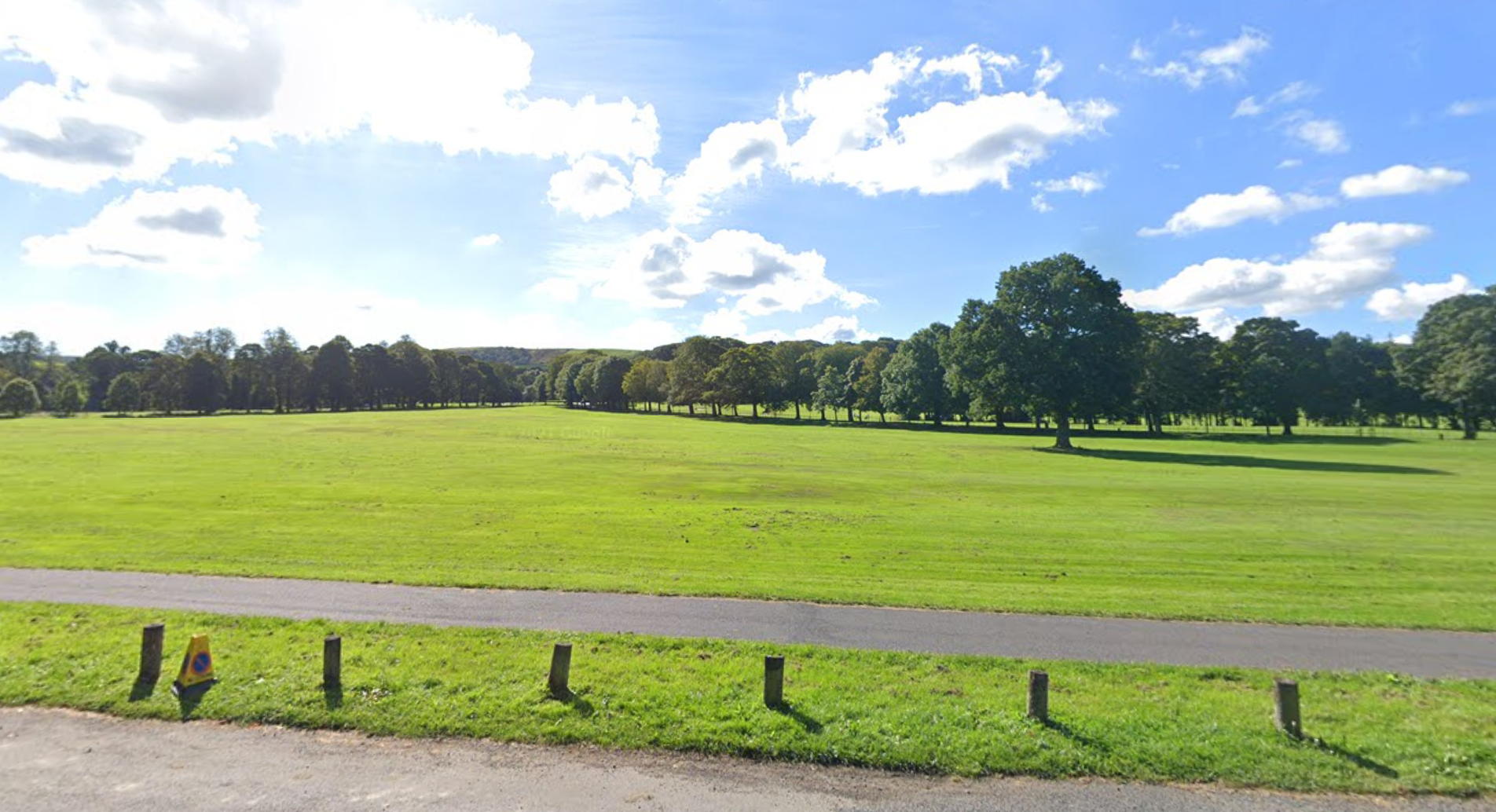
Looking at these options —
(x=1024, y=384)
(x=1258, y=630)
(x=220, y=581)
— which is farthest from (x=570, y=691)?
(x=1024, y=384)

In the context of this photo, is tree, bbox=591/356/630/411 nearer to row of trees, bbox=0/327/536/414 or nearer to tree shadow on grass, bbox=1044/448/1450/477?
row of trees, bbox=0/327/536/414

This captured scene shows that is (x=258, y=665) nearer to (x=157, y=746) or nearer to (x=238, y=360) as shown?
(x=157, y=746)

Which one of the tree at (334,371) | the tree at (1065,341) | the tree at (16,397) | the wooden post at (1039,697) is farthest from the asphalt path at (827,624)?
the tree at (16,397)

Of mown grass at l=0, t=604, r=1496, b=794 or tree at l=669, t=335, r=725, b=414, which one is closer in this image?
mown grass at l=0, t=604, r=1496, b=794

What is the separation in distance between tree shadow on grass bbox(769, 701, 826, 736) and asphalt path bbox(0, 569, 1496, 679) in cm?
254

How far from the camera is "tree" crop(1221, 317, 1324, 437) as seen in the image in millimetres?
80812

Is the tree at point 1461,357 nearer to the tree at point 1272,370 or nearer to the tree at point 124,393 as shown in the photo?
the tree at point 1272,370

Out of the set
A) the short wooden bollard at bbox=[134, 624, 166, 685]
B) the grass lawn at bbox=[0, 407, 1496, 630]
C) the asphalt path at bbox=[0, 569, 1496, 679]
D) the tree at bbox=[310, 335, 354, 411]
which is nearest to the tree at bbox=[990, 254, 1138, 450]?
the grass lawn at bbox=[0, 407, 1496, 630]

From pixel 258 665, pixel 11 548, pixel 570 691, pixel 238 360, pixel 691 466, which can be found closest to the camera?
pixel 570 691

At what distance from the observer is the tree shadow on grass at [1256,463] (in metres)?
42.0

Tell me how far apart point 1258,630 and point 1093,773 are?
7405mm

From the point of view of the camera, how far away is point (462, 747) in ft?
25.6

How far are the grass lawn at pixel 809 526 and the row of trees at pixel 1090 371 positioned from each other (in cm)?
1404

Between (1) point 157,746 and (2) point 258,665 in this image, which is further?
(2) point 258,665
